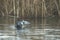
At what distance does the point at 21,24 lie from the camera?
5.57 m

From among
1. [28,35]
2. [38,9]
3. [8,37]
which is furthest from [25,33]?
[38,9]

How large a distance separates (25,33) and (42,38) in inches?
25.4

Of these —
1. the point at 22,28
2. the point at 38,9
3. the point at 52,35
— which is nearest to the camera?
the point at 52,35

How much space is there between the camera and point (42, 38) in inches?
176

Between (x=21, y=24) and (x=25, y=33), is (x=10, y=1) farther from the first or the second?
(x=25, y=33)

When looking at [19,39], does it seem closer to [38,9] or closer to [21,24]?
[21,24]

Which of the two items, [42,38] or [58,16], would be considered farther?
[58,16]

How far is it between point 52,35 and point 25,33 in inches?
24.7

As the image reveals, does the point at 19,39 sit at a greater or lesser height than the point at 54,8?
lesser

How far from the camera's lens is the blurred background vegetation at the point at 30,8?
837 cm

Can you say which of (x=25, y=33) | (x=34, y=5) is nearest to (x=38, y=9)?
(x=34, y=5)

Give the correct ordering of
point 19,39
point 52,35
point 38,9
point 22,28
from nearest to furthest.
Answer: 1. point 19,39
2. point 52,35
3. point 22,28
4. point 38,9

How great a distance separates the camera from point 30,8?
27.6 ft

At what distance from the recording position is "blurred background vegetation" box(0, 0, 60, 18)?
837cm
